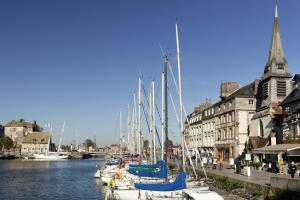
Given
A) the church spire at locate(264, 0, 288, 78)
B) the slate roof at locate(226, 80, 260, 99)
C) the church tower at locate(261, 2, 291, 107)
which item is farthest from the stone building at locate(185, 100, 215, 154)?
the church spire at locate(264, 0, 288, 78)

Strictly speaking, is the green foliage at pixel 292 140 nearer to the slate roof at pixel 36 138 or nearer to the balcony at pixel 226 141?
the balcony at pixel 226 141

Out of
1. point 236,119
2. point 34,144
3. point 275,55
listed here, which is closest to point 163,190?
point 275,55

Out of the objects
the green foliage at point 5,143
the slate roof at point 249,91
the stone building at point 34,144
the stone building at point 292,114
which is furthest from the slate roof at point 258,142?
the green foliage at point 5,143

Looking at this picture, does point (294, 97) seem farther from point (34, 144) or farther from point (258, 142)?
point (34, 144)

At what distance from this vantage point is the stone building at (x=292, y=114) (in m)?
47.9

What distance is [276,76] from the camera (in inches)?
2324

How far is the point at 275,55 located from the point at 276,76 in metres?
3.64

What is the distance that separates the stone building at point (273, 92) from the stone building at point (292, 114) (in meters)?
2.23

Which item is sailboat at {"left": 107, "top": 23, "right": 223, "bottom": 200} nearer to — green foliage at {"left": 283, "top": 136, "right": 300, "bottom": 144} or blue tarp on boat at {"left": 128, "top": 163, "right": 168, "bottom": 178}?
blue tarp on boat at {"left": 128, "top": 163, "right": 168, "bottom": 178}

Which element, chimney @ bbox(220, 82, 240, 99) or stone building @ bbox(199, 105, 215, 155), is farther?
stone building @ bbox(199, 105, 215, 155)

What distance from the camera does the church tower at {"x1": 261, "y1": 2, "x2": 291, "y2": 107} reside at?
58875 mm

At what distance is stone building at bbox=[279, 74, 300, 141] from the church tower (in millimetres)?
4680

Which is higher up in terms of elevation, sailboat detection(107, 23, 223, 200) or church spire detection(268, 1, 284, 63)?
church spire detection(268, 1, 284, 63)

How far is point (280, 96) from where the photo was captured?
5866cm
